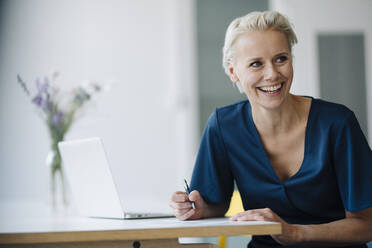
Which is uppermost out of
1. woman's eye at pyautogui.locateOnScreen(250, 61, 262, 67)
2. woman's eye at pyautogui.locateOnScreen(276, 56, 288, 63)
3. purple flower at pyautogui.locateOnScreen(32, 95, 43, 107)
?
woman's eye at pyautogui.locateOnScreen(276, 56, 288, 63)

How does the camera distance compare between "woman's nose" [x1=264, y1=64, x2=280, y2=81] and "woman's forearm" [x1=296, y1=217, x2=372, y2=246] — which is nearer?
"woman's forearm" [x1=296, y1=217, x2=372, y2=246]

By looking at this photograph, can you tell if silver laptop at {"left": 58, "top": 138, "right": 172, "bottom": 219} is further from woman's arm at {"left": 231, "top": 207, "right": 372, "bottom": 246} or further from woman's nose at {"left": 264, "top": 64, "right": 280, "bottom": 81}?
woman's nose at {"left": 264, "top": 64, "right": 280, "bottom": 81}

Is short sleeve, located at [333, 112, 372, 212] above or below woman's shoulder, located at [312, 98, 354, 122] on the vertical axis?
below

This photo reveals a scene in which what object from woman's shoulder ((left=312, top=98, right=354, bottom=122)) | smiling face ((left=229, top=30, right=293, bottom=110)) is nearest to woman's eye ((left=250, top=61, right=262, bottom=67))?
smiling face ((left=229, top=30, right=293, bottom=110))

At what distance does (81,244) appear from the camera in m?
1.13

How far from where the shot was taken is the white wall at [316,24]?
435 centimetres

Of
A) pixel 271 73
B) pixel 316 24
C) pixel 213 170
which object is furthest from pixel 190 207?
pixel 316 24

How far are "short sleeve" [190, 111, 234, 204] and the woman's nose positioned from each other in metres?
0.26

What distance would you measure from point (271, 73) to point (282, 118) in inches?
7.3

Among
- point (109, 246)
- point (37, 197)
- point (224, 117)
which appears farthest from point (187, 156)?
point (109, 246)

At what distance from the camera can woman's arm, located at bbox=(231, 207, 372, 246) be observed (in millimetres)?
1272

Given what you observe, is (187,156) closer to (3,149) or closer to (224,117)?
(3,149)

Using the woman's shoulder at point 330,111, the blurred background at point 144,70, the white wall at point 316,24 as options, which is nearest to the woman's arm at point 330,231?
the woman's shoulder at point 330,111

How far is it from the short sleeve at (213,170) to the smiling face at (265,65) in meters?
0.20
